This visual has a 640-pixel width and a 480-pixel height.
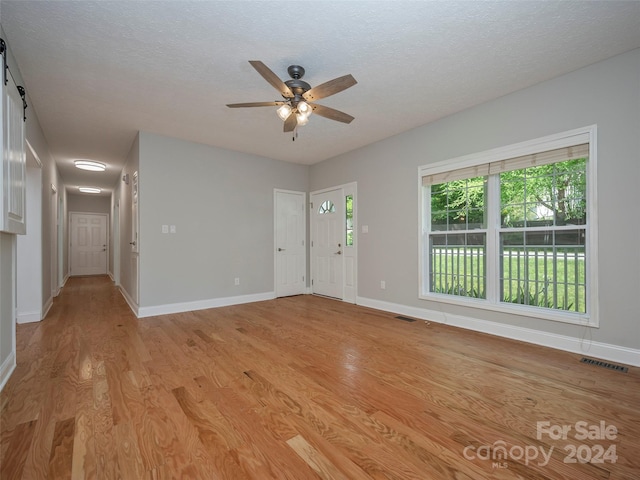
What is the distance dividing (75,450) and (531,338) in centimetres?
387

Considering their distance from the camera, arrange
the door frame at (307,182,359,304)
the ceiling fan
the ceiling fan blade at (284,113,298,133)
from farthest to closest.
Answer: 1. the door frame at (307,182,359,304)
2. the ceiling fan blade at (284,113,298,133)
3. the ceiling fan

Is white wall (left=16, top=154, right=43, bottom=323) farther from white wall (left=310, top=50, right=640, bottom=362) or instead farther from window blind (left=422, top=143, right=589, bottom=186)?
window blind (left=422, top=143, right=589, bottom=186)

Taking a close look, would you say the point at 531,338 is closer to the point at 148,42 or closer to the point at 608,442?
the point at 608,442

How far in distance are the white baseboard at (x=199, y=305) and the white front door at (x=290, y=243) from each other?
1.46ft

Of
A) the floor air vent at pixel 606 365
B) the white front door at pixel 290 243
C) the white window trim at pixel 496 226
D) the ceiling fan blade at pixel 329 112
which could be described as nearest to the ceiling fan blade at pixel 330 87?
the ceiling fan blade at pixel 329 112

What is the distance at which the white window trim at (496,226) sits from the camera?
270 cm

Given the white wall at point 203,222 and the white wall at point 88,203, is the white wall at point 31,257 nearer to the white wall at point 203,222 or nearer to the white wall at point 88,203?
the white wall at point 203,222

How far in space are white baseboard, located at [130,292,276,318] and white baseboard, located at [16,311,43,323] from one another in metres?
1.10

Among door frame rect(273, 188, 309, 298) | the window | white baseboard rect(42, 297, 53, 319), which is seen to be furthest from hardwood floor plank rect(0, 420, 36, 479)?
the window

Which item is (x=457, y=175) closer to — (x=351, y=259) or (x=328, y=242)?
(x=351, y=259)

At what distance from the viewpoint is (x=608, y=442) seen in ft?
5.17

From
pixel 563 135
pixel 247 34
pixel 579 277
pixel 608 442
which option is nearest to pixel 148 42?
pixel 247 34

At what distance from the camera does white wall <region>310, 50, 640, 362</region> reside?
2.53 metres

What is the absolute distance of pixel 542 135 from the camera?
118 inches
